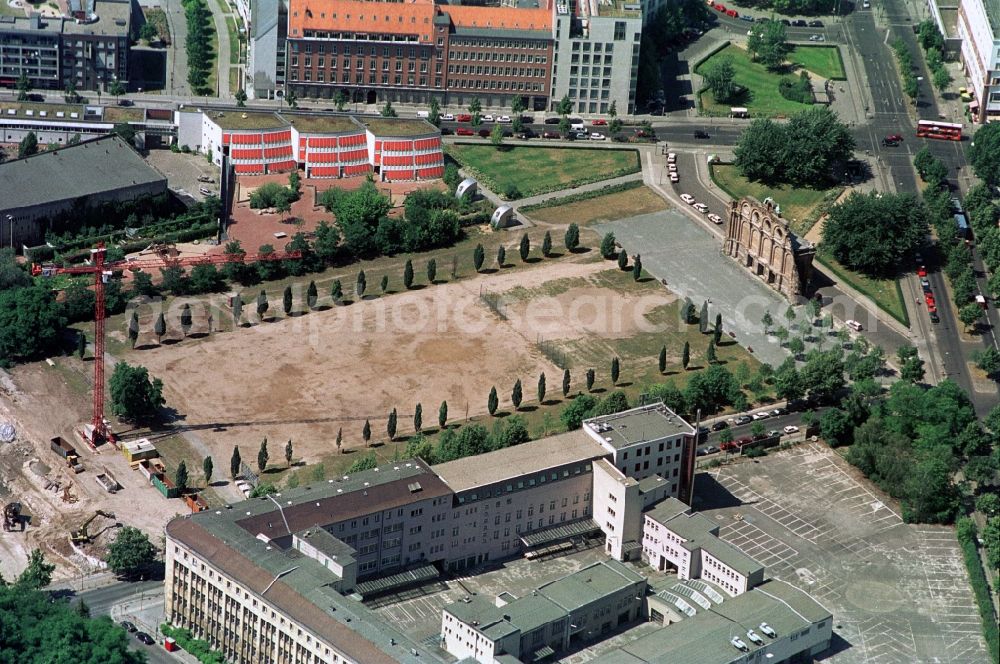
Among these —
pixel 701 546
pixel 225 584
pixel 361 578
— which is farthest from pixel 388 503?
pixel 701 546

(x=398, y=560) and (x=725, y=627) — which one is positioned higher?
(x=398, y=560)

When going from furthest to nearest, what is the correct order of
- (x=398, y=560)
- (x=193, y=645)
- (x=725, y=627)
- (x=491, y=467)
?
(x=491, y=467), (x=398, y=560), (x=193, y=645), (x=725, y=627)

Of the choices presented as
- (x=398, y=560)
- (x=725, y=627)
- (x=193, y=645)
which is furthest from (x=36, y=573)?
(x=725, y=627)

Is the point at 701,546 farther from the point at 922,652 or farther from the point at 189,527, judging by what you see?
Result: the point at 189,527

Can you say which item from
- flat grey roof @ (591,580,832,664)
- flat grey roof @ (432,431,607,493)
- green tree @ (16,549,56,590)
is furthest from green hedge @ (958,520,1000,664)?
green tree @ (16,549,56,590)

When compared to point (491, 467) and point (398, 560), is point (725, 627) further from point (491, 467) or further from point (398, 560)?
point (398, 560)

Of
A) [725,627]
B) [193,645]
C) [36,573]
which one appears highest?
[725,627]

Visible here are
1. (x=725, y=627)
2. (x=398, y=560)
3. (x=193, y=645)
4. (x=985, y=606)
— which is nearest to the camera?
(x=725, y=627)
